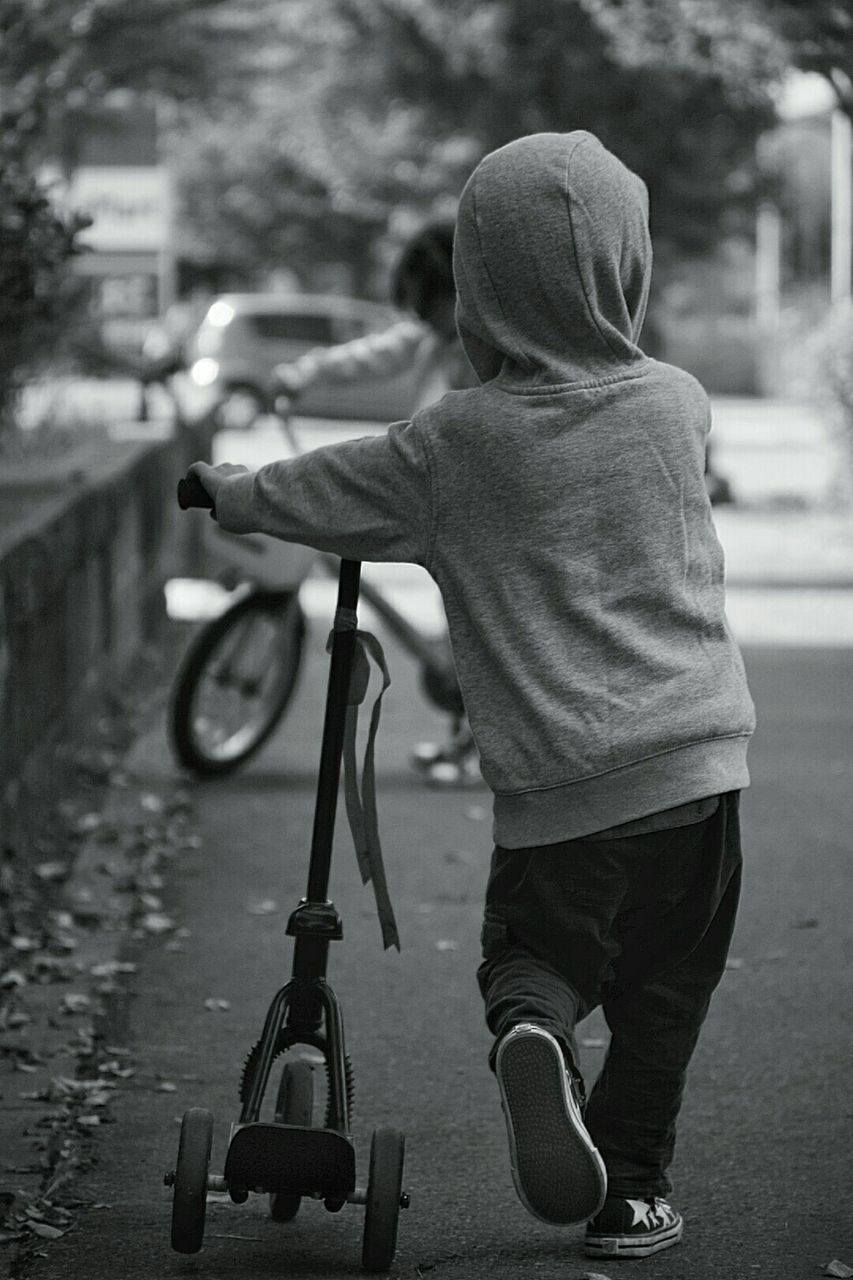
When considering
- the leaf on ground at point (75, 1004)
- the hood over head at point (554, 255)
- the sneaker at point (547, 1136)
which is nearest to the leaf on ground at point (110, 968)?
the leaf on ground at point (75, 1004)

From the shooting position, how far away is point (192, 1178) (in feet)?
11.5

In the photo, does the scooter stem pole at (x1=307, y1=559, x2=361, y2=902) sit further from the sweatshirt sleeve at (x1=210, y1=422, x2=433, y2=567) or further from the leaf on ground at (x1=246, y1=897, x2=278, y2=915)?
the leaf on ground at (x1=246, y1=897, x2=278, y2=915)

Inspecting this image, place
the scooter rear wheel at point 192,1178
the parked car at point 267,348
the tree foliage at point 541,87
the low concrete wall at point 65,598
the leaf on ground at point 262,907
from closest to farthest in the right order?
1. the scooter rear wheel at point 192,1178
2. the leaf on ground at point 262,907
3. the low concrete wall at point 65,598
4. the tree foliage at point 541,87
5. the parked car at point 267,348

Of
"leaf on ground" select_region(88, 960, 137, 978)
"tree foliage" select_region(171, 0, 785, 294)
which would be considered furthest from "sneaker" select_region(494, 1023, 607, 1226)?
"tree foliage" select_region(171, 0, 785, 294)

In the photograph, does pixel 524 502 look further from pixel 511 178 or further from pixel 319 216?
pixel 319 216

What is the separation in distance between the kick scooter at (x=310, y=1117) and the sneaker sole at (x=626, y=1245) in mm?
346

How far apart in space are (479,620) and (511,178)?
666 millimetres

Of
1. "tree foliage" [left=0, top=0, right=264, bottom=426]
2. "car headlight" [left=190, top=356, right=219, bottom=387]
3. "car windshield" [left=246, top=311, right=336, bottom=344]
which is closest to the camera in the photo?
"tree foliage" [left=0, top=0, right=264, bottom=426]

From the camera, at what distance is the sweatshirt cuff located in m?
3.53

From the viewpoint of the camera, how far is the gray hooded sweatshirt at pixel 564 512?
340cm

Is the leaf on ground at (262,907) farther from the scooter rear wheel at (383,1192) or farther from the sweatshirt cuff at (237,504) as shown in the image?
the sweatshirt cuff at (237,504)

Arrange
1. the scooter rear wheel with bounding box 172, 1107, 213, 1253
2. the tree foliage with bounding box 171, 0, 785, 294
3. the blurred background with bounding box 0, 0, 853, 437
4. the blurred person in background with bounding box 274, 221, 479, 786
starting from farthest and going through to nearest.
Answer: the tree foliage with bounding box 171, 0, 785, 294 → the blurred background with bounding box 0, 0, 853, 437 → the blurred person in background with bounding box 274, 221, 479, 786 → the scooter rear wheel with bounding box 172, 1107, 213, 1253

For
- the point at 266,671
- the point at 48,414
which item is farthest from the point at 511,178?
the point at 48,414

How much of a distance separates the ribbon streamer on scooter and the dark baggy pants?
0.19 m
